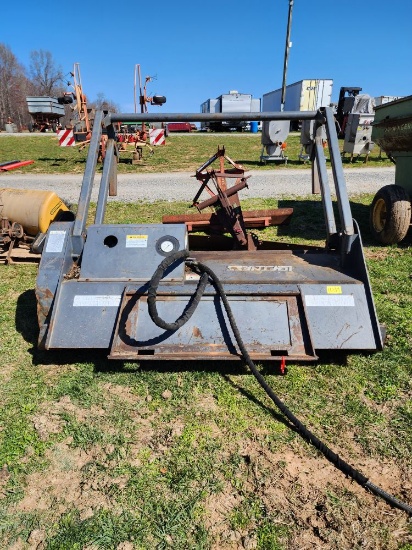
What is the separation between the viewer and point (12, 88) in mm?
54281

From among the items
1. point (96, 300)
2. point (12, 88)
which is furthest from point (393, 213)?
point (12, 88)

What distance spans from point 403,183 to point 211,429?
4.67 metres

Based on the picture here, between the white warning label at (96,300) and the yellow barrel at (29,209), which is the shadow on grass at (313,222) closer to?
the yellow barrel at (29,209)

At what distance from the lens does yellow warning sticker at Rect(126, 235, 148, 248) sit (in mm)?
3053

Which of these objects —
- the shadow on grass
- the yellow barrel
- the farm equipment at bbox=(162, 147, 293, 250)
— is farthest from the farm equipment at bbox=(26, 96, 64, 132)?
the farm equipment at bbox=(162, 147, 293, 250)

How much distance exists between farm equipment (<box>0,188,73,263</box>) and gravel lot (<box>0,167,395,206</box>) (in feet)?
10.5

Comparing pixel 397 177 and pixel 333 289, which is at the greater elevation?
pixel 397 177

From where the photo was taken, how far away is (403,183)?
555 cm

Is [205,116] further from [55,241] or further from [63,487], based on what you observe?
[63,487]

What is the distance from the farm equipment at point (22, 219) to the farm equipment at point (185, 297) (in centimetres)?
204

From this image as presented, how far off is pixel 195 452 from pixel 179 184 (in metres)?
8.88

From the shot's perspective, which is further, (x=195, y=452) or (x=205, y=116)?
(x=205, y=116)

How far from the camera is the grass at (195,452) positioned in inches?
68.5

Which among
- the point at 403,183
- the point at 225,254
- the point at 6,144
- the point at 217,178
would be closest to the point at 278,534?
the point at 225,254
